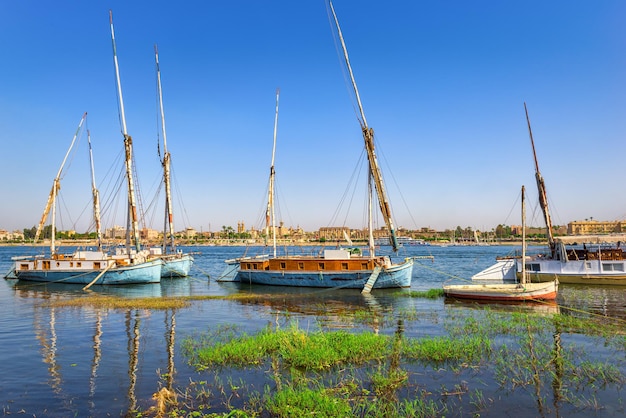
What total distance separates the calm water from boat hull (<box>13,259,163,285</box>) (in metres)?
7.22

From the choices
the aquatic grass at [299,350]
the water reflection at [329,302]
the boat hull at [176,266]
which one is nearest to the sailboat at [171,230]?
the boat hull at [176,266]

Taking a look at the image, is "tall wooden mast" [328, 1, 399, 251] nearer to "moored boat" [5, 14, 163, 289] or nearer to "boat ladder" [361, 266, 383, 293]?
"boat ladder" [361, 266, 383, 293]

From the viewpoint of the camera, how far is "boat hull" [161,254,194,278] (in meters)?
58.0

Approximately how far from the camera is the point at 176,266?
5906 cm

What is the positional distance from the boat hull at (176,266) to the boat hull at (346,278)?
56.1 ft

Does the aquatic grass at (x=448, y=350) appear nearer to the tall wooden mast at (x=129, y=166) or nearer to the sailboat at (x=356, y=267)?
the sailboat at (x=356, y=267)

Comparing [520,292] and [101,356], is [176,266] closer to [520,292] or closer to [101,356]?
[101,356]

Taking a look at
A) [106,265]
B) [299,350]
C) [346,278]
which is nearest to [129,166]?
[106,265]

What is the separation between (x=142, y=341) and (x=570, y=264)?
144ft

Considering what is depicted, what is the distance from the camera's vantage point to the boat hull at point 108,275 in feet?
165

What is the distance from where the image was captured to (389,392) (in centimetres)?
1338

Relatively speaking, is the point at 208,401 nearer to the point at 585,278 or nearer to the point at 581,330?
the point at 581,330

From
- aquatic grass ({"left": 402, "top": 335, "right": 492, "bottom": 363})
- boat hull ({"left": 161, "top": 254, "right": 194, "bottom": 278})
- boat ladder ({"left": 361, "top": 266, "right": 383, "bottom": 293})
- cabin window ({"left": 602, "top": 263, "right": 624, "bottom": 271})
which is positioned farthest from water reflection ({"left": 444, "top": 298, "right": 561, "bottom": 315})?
boat hull ({"left": 161, "top": 254, "right": 194, "bottom": 278})

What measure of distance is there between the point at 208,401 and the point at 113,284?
4304cm
